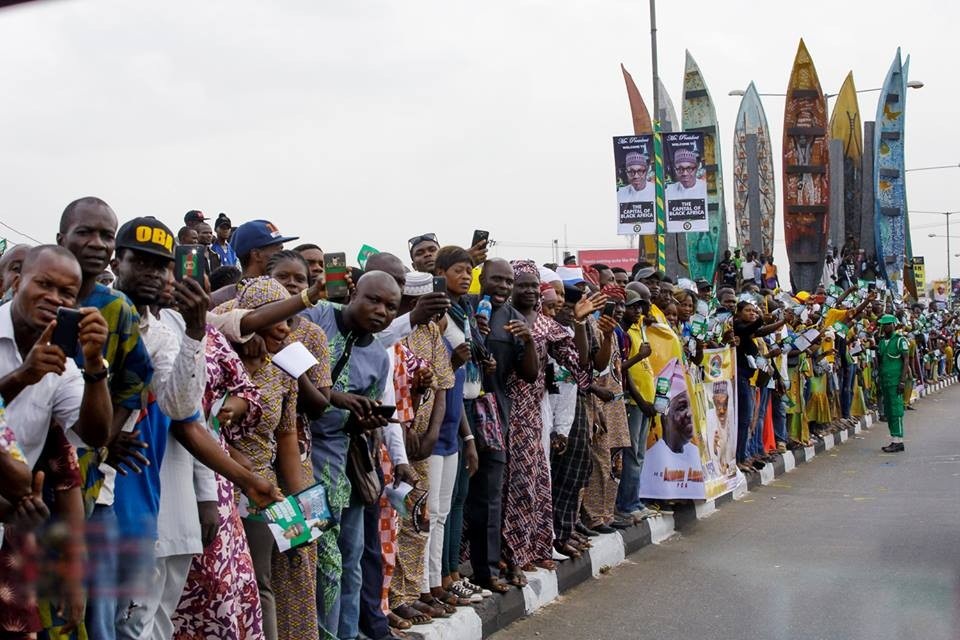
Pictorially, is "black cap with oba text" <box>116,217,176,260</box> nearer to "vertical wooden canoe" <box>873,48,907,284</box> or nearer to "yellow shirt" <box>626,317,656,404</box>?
"yellow shirt" <box>626,317,656,404</box>

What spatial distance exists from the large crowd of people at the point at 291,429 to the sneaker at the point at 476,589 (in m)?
0.06

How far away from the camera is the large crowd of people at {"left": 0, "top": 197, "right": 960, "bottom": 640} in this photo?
3652mm

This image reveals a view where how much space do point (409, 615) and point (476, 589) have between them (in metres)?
0.80

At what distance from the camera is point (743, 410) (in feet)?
47.6

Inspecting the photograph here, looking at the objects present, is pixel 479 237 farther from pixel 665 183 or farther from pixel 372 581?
pixel 665 183

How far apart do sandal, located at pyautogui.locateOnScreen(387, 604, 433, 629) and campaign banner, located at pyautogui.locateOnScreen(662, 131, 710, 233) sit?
10234 millimetres

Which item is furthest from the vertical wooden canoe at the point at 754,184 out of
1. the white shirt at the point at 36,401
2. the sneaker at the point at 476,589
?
the white shirt at the point at 36,401

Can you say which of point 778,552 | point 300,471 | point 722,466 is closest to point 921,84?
point 722,466

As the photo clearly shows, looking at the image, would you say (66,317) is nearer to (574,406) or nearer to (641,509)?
(574,406)

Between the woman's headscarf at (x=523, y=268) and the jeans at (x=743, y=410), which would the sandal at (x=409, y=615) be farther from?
the jeans at (x=743, y=410)

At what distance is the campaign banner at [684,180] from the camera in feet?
52.7

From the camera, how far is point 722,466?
494 inches

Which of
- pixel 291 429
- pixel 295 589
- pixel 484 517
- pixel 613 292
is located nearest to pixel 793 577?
pixel 613 292

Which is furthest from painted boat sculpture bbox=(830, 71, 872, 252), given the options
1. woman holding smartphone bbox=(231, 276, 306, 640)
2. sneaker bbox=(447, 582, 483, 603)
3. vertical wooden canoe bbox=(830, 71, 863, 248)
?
woman holding smartphone bbox=(231, 276, 306, 640)
